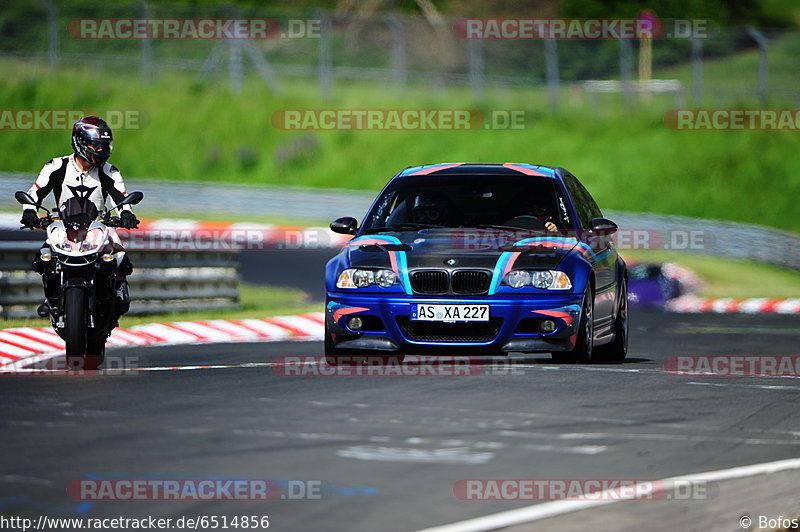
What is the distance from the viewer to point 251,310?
20625 mm

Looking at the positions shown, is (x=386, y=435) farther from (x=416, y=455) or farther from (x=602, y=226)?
(x=602, y=226)

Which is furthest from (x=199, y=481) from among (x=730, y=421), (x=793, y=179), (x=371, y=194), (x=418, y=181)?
(x=793, y=179)

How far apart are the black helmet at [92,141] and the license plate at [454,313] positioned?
293cm

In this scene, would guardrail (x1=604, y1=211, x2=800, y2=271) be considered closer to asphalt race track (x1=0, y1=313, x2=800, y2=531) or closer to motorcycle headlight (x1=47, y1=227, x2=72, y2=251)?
asphalt race track (x1=0, y1=313, x2=800, y2=531)

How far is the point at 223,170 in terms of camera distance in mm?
48594

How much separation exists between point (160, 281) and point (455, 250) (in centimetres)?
799

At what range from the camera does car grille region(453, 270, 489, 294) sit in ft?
36.7

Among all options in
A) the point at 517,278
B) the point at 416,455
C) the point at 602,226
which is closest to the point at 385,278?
the point at 517,278

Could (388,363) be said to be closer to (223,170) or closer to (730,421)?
(730,421)

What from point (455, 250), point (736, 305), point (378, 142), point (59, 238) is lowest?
point (736, 305)

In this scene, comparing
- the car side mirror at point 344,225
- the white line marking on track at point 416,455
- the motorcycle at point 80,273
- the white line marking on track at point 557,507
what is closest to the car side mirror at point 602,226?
the car side mirror at point 344,225

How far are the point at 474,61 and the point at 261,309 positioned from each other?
28.0 meters

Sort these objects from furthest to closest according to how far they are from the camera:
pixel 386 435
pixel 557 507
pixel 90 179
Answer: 1. pixel 90 179
2. pixel 386 435
3. pixel 557 507

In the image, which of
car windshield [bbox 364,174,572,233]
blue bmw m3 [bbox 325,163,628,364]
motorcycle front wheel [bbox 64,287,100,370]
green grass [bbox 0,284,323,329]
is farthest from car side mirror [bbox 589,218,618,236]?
green grass [bbox 0,284,323,329]
